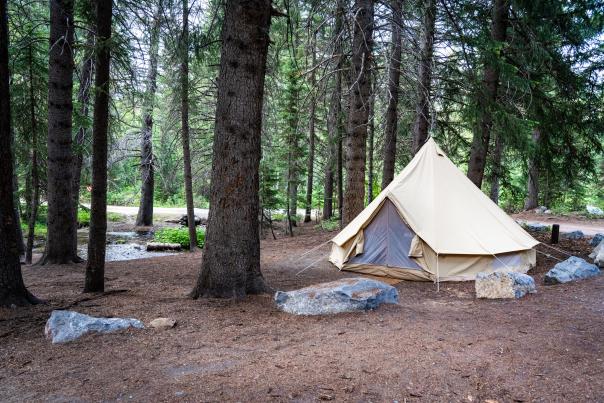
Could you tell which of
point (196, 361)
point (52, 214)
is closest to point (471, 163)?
point (196, 361)

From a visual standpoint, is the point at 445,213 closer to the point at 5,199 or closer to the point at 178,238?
the point at 5,199

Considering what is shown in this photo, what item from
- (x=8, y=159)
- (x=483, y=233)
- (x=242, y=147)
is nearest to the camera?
(x=8, y=159)

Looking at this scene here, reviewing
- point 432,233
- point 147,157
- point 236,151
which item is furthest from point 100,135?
point 147,157

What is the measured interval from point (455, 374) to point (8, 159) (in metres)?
4.89

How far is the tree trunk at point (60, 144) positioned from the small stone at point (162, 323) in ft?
17.1

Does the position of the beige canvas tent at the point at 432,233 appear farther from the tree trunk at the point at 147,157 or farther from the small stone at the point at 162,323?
the tree trunk at the point at 147,157

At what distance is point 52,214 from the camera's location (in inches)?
337

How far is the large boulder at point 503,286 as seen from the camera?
6.02 metres

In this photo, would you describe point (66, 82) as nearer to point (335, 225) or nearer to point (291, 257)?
point (291, 257)

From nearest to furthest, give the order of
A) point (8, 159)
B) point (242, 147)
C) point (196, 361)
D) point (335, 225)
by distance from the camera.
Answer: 1. point (196, 361)
2. point (8, 159)
3. point (242, 147)
4. point (335, 225)

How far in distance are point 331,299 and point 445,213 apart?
396 centimetres

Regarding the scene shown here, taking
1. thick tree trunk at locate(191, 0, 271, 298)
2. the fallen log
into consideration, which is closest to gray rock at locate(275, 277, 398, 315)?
thick tree trunk at locate(191, 0, 271, 298)

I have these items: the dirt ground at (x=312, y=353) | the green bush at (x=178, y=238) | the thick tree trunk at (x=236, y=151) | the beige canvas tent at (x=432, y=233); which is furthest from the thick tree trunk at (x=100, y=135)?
the green bush at (x=178, y=238)

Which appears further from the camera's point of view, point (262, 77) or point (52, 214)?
point (52, 214)
